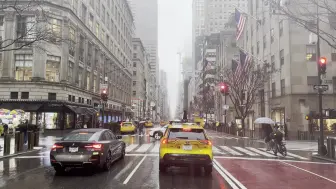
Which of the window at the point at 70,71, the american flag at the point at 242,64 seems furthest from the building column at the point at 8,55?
the american flag at the point at 242,64

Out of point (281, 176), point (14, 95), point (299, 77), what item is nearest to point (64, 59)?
point (14, 95)

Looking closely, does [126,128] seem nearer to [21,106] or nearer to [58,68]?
[58,68]

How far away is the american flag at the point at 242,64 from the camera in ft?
115

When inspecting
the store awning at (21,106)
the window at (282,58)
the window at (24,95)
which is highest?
the window at (282,58)

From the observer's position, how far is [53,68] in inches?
1495

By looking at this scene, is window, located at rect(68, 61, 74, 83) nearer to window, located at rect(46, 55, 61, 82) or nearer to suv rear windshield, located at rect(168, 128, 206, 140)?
window, located at rect(46, 55, 61, 82)

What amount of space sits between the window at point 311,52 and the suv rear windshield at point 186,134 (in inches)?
1119

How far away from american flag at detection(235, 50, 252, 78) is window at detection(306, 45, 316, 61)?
6.61 meters

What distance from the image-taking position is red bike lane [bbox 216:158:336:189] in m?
8.97

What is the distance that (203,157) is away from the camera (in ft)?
32.2

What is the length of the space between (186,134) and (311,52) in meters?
Result: 29.5

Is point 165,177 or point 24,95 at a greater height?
point 24,95

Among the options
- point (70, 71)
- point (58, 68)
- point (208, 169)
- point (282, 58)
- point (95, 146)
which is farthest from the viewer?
point (70, 71)

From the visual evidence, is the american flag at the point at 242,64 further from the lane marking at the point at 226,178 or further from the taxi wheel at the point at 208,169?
the taxi wheel at the point at 208,169
